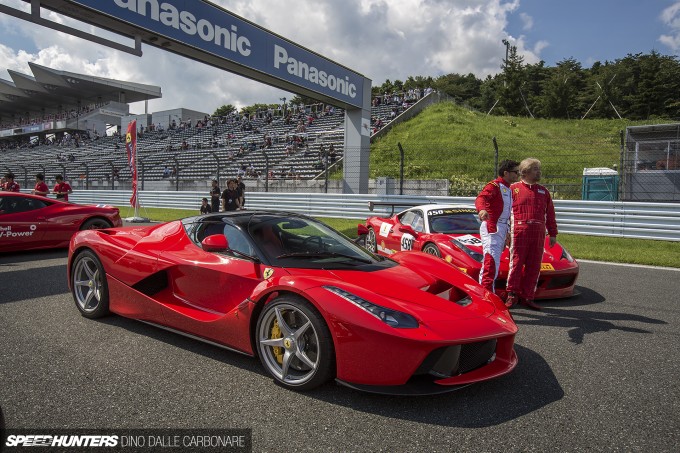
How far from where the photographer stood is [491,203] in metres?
4.75

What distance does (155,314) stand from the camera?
3.64 meters

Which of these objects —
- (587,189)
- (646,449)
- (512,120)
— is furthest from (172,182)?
(512,120)

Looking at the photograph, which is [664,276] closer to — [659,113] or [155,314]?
[155,314]

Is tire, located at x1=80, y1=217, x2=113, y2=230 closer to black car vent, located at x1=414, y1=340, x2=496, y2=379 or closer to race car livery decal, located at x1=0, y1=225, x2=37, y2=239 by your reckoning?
race car livery decal, located at x1=0, y1=225, x2=37, y2=239

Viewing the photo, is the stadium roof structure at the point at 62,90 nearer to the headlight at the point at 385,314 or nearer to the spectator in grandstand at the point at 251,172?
the spectator in grandstand at the point at 251,172

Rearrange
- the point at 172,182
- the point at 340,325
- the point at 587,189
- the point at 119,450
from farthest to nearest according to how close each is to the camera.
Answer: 1. the point at 172,182
2. the point at 587,189
3. the point at 340,325
4. the point at 119,450

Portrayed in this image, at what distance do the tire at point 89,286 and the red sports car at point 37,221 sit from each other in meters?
4.40

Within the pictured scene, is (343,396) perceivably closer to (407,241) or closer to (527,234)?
(527,234)

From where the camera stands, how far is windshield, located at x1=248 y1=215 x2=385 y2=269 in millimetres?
3266

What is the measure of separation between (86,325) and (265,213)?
1882 millimetres

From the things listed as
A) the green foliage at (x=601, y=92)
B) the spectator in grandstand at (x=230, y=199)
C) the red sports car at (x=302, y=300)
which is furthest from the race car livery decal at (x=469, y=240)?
the green foliage at (x=601, y=92)

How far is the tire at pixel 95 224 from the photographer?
854 cm

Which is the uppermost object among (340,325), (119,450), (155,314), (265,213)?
(265,213)

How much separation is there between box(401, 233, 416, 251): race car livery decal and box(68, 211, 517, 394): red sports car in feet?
7.72
